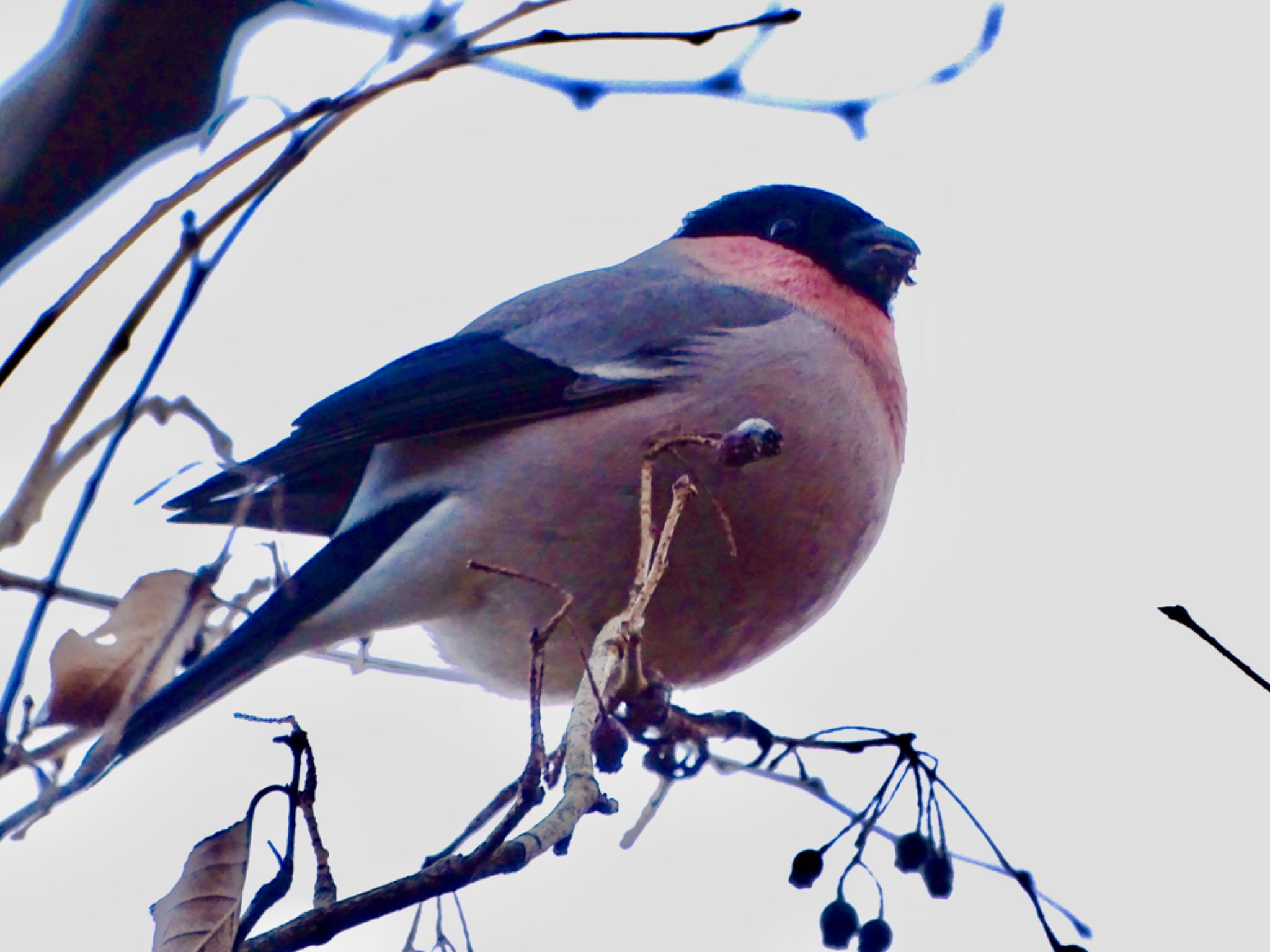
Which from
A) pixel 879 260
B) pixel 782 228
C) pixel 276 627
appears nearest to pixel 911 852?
pixel 276 627

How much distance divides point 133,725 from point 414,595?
610 millimetres

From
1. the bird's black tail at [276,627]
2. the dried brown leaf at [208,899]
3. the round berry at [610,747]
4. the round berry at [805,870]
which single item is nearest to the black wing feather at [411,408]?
the bird's black tail at [276,627]

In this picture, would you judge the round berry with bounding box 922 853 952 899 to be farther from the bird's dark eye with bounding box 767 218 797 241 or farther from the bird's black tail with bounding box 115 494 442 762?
the bird's dark eye with bounding box 767 218 797 241

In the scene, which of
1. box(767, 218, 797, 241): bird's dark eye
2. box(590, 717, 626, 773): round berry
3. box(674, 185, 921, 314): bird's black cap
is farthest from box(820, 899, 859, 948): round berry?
box(767, 218, 797, 241): bird's dark eye

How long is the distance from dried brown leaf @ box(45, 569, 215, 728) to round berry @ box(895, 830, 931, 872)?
0.87 metres

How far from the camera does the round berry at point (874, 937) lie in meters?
1.77

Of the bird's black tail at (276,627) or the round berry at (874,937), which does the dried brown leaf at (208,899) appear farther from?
the round berry at (874,937)

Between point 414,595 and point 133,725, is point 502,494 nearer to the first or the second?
point 414,595

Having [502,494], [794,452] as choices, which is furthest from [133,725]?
[794,452]

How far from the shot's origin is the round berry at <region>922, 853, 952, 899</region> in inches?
69.6

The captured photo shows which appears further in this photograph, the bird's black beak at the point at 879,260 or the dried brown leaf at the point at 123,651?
the bird's black beak at the point at 879,260

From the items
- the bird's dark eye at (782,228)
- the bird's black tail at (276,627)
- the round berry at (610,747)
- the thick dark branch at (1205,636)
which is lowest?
the thick dark branch at (1205,636)

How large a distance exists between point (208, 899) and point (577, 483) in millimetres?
1222

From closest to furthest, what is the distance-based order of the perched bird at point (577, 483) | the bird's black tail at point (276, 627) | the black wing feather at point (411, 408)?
1. the bird's black tail at point (276, 627)
2. the perched bird at point (577, 483)
3. the black wing feather at point (411, 408)
